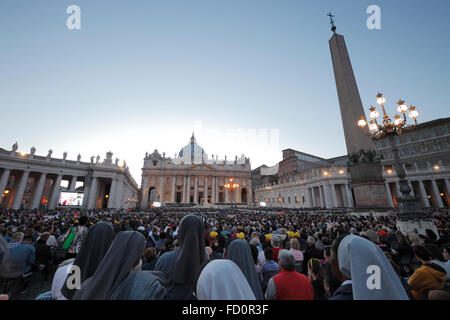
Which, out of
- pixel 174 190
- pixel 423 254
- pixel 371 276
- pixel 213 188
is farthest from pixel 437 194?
pixel 174 190

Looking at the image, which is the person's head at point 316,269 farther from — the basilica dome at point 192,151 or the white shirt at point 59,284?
the basilica dome at point 192,151

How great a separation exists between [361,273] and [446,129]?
5062 cm

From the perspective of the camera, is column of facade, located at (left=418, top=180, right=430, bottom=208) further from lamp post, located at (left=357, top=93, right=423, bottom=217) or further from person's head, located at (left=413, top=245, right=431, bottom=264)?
person's head, located at (left=413, top=245, right=431, bottom=264)

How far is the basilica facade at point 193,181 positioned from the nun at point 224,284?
58.0 m

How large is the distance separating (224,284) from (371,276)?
3.79ft

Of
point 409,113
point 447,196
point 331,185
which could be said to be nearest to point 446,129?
point 447,196

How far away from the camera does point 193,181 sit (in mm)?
64312

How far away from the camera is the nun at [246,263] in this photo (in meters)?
2.15

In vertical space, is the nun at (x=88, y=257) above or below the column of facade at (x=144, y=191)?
below

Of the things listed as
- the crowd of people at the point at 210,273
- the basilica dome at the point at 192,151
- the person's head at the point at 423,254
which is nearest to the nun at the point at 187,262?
the crowd of people at the point at 210,273

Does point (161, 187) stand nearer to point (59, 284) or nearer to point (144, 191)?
point (144, 191)
